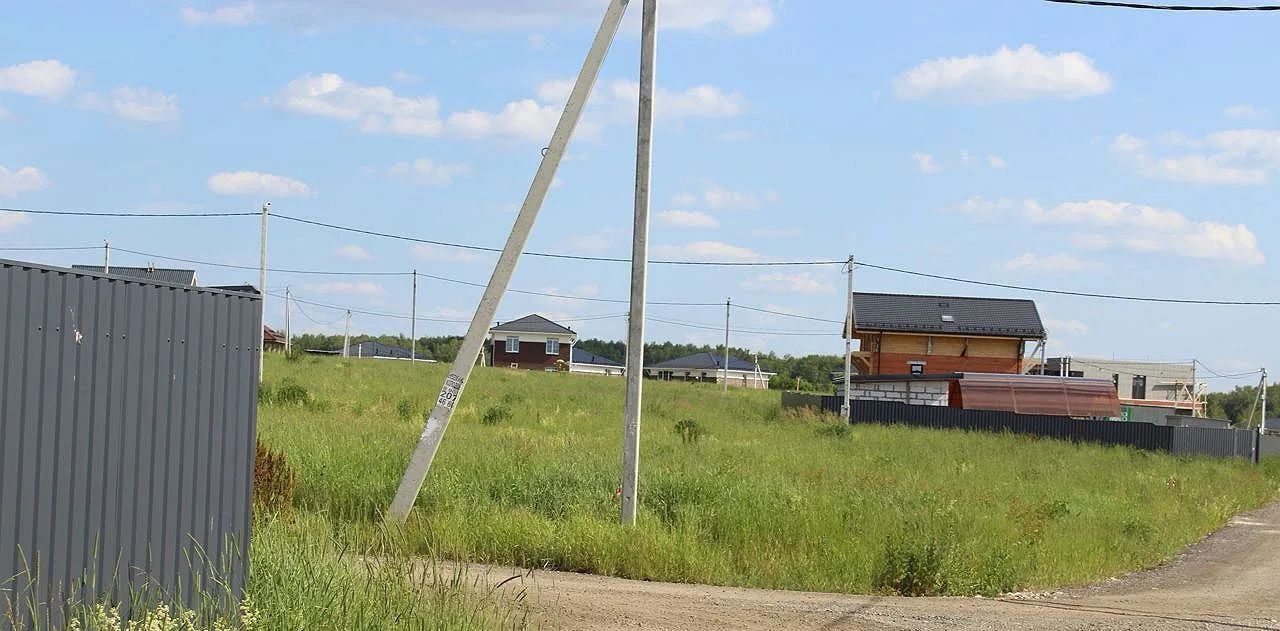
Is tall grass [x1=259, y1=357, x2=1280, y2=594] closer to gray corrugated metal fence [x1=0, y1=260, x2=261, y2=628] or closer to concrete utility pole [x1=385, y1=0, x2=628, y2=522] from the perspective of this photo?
concrete utility pole [x1=385, y1=0, x2=628, y2=522]

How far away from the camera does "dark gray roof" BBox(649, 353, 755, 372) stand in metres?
123

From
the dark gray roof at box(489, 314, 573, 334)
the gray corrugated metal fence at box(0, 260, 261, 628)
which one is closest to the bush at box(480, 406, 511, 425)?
the gray corrugated metal fence at box(0, 260, 261, 628)

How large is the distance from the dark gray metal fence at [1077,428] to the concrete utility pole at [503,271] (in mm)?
27206

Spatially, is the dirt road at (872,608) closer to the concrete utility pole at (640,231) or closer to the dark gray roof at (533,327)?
the concrete utility pole at (640,231)

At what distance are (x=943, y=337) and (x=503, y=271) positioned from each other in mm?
54802

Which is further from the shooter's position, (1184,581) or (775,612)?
(1184,581)

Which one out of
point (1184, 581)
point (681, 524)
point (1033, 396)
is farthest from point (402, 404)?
point (1033, 396)

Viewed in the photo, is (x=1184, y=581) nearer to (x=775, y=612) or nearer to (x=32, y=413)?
(x=775, y=612)

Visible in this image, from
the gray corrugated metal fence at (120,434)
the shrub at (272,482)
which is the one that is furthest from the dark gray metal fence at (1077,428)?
the gray corrugated metal fence at (120,434)

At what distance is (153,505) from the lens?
22.9 feet

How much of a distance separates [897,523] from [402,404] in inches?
707

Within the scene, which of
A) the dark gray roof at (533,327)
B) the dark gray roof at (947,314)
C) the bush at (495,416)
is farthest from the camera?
the dark gray roof at (533,327)

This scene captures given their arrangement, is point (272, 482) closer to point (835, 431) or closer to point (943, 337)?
point (835, 431)

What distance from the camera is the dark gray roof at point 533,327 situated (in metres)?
107
